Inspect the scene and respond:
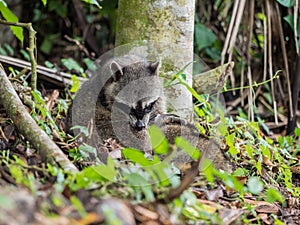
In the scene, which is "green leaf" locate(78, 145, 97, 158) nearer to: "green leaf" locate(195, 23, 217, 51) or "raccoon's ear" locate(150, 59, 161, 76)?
"raccoon's ear" locate(150, 59, 161, 76)

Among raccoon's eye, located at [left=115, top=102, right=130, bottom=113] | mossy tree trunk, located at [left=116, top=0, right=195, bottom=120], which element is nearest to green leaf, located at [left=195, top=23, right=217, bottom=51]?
mossy tree trunk, located at [left=116, top=0, right=195, bottom=120]

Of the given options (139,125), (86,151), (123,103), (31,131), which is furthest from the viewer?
(123,103)

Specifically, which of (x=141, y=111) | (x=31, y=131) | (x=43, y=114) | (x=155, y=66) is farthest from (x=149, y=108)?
(x=31, y=131)

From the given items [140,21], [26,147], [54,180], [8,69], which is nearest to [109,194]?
[54,180]

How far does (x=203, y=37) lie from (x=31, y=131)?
3.47m

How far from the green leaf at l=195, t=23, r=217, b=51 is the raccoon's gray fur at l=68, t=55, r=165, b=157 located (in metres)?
2.17

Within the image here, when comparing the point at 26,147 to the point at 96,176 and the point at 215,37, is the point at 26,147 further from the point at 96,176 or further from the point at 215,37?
the point at 215,37

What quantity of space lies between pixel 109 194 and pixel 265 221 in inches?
37.0

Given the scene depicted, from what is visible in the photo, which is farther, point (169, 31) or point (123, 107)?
point (169, 31)

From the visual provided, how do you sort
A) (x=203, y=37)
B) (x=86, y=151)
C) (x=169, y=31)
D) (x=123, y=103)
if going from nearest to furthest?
1. (x=86, y=151)
2. (x=123, y=103)
3. (x=169, y=31)
4. (x=203, y=37)

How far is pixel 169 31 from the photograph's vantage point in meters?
3.87

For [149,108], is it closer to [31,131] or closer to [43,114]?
[43,114]

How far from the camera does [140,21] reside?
3.88 m

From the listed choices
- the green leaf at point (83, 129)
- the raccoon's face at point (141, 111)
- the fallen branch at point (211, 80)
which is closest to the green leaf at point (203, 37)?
the fallen branch at point (211, 80)
